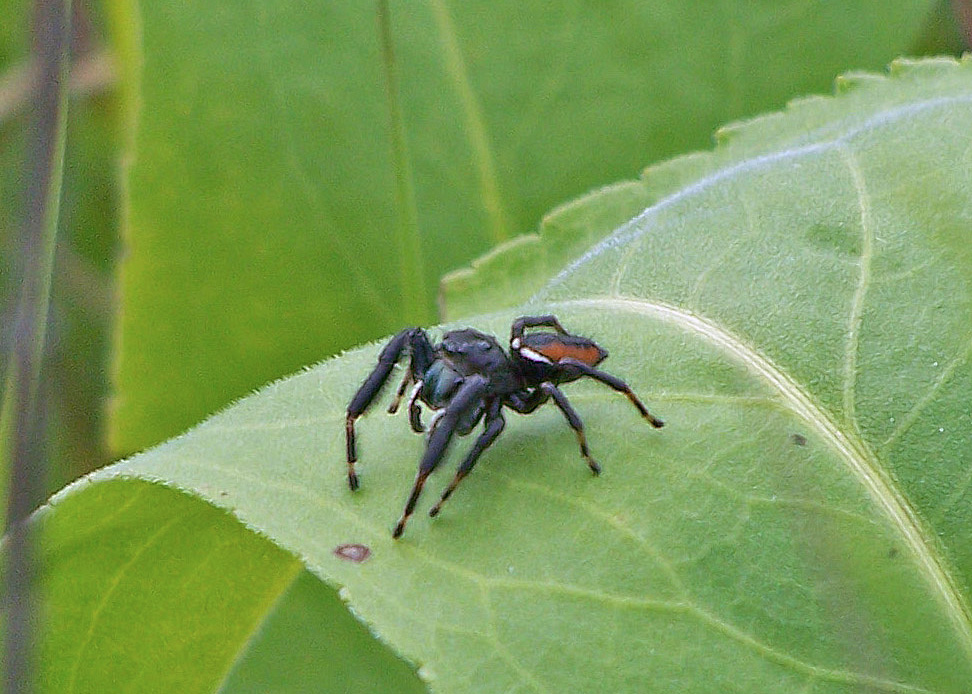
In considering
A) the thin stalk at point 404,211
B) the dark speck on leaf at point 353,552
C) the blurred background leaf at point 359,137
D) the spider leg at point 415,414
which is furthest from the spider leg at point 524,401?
the blurred background leaf at point 359,137

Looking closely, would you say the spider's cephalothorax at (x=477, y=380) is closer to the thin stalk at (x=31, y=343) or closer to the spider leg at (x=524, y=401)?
the spider leg at (x=524, y=401)

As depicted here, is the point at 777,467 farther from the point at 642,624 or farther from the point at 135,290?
the point at 135,290

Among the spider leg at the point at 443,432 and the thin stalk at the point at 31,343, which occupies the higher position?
the thin stalk at the point at 31,343

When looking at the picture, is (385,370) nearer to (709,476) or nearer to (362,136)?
(709,476)

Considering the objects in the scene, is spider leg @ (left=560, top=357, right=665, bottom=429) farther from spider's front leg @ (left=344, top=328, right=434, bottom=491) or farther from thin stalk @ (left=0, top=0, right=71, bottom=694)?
thin stalk @ (left=0, top=0, right=71, bottom=694)

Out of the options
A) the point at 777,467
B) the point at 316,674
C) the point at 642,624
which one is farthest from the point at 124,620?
the point at 777,467

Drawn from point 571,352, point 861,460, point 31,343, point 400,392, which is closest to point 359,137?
point 400,392
